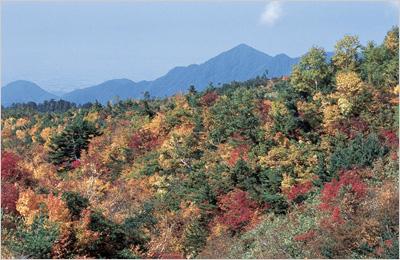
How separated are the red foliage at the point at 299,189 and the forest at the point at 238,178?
0.38 feet

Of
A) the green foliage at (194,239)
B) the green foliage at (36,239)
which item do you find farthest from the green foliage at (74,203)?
the green foliage at (194,239)

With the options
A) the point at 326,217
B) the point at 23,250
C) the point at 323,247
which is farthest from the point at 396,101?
the point at 23,250

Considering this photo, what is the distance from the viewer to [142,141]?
6300 centimetres

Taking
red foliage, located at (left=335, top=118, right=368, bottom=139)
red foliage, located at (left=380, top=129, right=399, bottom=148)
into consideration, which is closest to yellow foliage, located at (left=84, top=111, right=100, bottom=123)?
red foliage, located at (left=335, top=118, right=368, bottom=139)

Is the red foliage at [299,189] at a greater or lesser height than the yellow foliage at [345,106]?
lesser

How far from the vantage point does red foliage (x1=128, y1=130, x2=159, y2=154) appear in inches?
2404

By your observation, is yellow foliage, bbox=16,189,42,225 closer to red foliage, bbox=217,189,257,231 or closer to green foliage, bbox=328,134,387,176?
red foliage, bbox=217,189,257,231

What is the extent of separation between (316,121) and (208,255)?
1869 centimetres

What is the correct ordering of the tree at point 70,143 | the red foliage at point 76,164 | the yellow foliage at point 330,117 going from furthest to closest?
the tree at point 70,143 < the red foliage at point 76,164 < the yellow foliage at point 330,117

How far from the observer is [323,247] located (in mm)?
24656

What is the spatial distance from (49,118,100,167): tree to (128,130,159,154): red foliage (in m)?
4.84

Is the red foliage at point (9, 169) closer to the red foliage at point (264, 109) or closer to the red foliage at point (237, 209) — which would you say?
the red foliage at point (237, 209)

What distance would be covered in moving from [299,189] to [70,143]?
111 ft

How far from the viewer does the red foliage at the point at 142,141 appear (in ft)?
200
